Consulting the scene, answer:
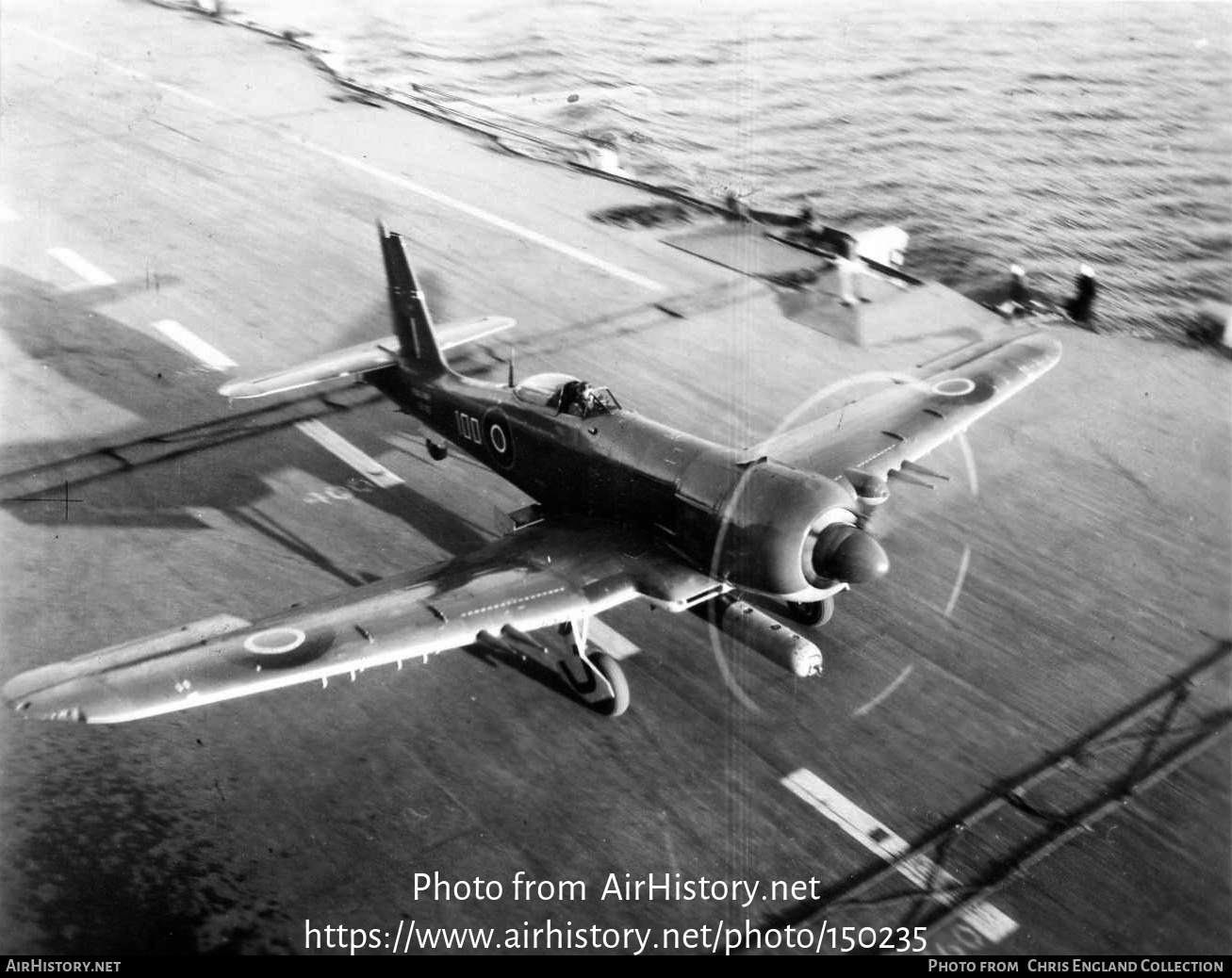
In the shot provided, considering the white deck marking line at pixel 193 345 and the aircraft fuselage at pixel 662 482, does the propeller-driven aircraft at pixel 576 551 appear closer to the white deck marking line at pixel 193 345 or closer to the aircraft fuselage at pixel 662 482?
the aircraft fuselage at pixel 662 482

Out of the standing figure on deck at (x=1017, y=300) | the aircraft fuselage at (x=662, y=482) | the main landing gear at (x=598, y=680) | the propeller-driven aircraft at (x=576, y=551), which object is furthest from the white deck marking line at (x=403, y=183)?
the main landing gear at (x=598, y=680)

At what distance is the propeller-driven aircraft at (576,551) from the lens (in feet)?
36.0

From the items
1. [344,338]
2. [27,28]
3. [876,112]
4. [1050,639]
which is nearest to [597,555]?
[1050,639]

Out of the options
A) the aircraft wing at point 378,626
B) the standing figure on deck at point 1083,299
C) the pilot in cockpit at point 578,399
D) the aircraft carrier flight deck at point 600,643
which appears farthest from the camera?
the standing figure on deck at point 1083,299

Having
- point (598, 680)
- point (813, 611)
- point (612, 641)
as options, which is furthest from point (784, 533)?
point (612, 641)

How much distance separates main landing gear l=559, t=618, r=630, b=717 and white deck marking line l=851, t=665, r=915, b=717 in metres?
3.01

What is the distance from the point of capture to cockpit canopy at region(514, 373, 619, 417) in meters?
14.8

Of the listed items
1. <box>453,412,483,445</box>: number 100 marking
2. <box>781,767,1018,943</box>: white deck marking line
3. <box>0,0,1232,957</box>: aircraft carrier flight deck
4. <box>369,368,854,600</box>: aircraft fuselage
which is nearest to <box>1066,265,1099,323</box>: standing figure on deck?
<box>0,0,1232,957</box>: aircraft carrier flight deck

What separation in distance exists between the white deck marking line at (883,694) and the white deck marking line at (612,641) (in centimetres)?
306

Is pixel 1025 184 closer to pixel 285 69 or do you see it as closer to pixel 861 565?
pixel 285 69

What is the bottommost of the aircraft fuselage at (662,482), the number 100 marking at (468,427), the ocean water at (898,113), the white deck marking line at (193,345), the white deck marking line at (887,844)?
the white deck marking line at (887,844)

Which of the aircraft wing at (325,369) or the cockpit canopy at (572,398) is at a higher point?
the cockpit canopy at (572,398)

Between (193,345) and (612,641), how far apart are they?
13103 millimetres

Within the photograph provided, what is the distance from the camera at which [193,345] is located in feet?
75.2
